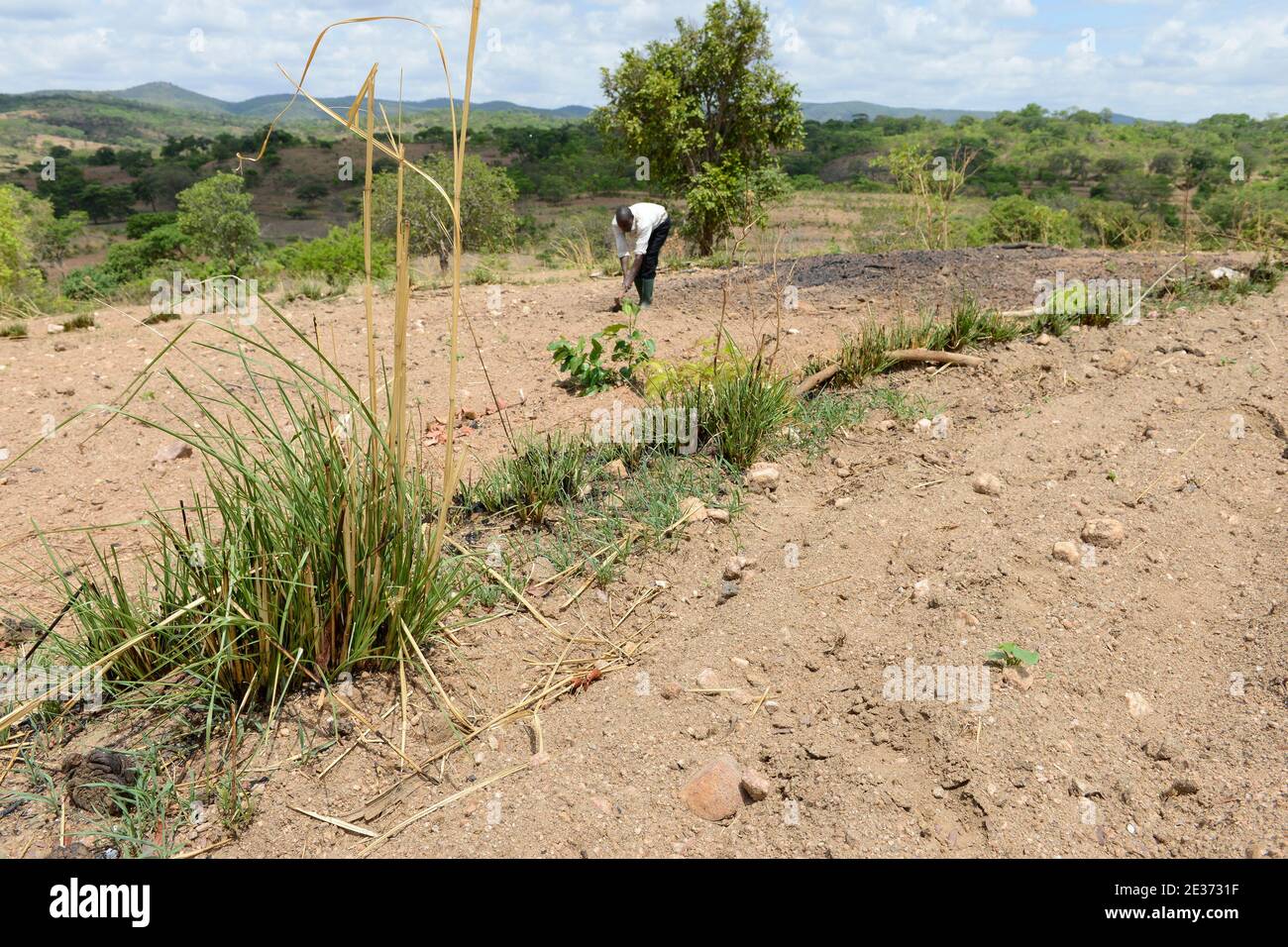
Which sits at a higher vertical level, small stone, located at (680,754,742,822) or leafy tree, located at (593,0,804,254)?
leafy tree, located at (593,0,804,254)

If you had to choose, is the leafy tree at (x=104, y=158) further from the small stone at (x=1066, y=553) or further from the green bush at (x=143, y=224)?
the small stone at (x=1066, y=553)

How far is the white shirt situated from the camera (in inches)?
251

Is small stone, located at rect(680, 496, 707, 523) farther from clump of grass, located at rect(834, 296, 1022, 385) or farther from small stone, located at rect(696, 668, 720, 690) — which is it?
clump of grass, located at rect(834, 296, 1022, 385)

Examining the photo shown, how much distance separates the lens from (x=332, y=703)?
1.93 metres

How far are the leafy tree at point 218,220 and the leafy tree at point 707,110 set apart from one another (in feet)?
59.2

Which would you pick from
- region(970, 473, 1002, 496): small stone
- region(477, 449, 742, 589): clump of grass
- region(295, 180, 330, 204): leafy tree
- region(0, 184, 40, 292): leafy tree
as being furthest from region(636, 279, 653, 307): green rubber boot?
region(295, 180, 330, 204): leafy tree

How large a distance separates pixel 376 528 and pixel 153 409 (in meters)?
3.76

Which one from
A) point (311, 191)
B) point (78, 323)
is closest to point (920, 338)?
point (78, 323)

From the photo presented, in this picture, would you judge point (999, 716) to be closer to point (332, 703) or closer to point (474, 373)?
point (332, 703)

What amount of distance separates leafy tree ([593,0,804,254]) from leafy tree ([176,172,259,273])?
59.2 ft

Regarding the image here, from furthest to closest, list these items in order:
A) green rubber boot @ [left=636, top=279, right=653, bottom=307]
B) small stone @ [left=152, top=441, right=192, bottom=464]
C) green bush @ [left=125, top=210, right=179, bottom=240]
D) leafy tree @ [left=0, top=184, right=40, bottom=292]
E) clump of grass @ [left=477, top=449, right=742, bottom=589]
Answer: green bush @ [left=125, top=210, right=179, bottom=240]
leafy tree @ [left=0, top=184, right=40, bottom=292]
green rubber boot @ [left=636, top=279, right=653, bottom=307]
small stone @ [left=152, top=441, right=192, bottom=464]
clump of grass @ [left=477, top=449, right=742, bottom=589]

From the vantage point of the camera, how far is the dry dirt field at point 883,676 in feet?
5.75

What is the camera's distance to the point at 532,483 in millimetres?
3154
